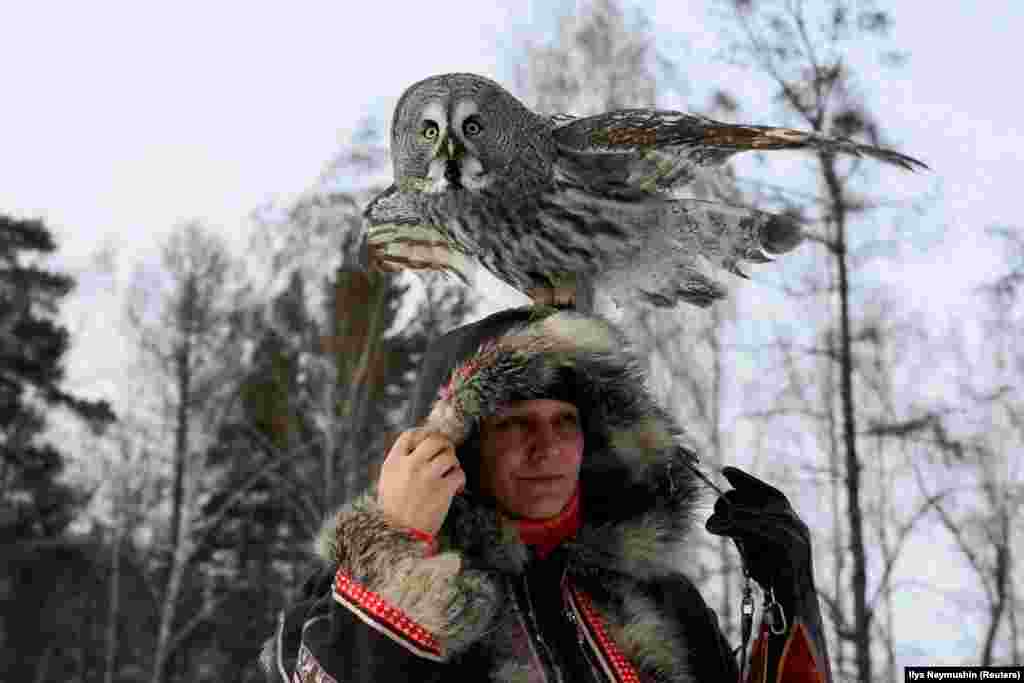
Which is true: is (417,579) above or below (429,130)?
below

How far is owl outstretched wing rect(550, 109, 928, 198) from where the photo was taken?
2439 millimetres

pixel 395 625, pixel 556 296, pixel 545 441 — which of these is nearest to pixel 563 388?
pixel 545 441

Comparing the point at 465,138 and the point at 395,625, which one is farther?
the point at 465,138

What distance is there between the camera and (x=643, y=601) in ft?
6.98

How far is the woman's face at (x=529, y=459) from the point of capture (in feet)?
6.59

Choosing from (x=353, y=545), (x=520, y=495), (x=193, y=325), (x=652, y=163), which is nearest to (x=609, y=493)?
(x=520, y=495)

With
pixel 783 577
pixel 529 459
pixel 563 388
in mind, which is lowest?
pixel 783 577

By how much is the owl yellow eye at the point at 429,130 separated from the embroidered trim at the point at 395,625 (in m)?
1.50

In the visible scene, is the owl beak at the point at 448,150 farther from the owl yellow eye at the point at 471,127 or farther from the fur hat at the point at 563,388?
the fur hat at the point at 563,388

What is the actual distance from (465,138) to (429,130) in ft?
0.37

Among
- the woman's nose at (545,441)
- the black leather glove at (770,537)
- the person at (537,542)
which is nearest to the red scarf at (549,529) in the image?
the person at (537,542)

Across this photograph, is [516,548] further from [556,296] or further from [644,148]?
[644,148]

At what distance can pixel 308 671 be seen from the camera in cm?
177

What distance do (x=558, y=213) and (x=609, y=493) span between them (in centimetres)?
78
